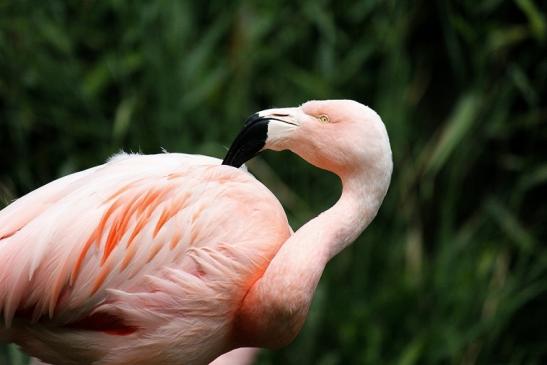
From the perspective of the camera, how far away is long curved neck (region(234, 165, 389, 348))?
8.50ft

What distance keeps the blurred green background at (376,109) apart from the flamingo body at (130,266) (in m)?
1.86

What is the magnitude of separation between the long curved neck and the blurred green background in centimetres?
189

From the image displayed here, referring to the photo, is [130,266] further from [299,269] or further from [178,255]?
[299,269]

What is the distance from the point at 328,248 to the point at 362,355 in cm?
203

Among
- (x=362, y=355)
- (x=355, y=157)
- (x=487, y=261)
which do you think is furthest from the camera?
(x=487, y=261)

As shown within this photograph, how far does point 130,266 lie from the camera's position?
267 centimetres

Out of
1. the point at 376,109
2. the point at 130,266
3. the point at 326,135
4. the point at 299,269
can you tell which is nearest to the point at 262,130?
the point at 326,135

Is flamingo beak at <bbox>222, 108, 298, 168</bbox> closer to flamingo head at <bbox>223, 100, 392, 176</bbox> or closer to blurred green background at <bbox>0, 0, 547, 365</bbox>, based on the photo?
flamingo head at <bbox>223, 100, 392, 176</bbox>

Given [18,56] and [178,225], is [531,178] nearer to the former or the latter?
[18,56]

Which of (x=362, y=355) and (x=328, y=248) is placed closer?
(x=328, y=248)

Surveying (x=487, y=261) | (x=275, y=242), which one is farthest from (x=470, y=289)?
(x=275, y=242)

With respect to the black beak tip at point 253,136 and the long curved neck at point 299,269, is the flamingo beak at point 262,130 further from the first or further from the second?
the long curved neck at point 299,269

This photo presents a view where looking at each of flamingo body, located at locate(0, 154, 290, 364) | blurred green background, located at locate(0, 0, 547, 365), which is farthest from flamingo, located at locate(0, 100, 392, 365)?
blurred green background, located at locate(0, 0, 547, 365)

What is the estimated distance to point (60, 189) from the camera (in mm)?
2746
